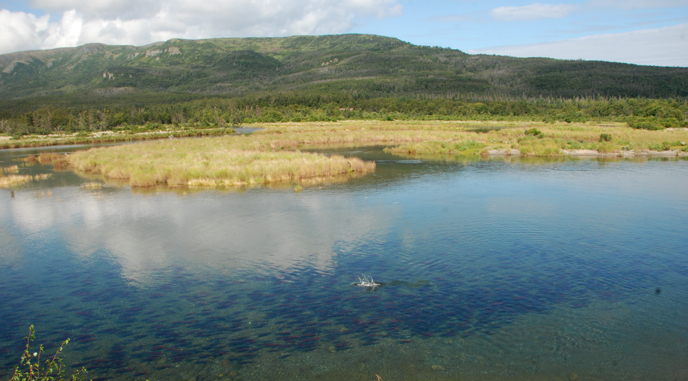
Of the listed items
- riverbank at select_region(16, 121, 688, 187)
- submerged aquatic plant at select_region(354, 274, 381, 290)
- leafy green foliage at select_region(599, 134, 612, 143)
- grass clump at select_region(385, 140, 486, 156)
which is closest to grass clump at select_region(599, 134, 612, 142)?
leafy green foliage at select_region(599, 134, 612, 143)

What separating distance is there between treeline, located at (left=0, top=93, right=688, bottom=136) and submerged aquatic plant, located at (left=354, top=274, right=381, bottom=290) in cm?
6346

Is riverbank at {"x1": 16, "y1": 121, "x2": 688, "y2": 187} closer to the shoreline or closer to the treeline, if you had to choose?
the shoreline

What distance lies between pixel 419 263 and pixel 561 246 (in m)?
5.09

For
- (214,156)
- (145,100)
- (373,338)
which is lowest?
(373,338)

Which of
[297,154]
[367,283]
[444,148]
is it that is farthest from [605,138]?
[367,283]

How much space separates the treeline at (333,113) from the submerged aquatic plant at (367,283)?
208 feet

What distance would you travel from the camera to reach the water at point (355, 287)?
775cm

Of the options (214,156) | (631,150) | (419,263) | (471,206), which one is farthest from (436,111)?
(419,263)

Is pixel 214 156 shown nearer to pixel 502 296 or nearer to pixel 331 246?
pixel 331 246

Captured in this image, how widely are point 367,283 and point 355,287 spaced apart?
1.16 ft

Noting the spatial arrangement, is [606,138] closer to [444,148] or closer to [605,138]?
[605,138]

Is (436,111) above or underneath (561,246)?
above

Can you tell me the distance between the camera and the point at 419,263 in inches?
482

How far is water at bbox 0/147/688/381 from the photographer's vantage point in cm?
775
